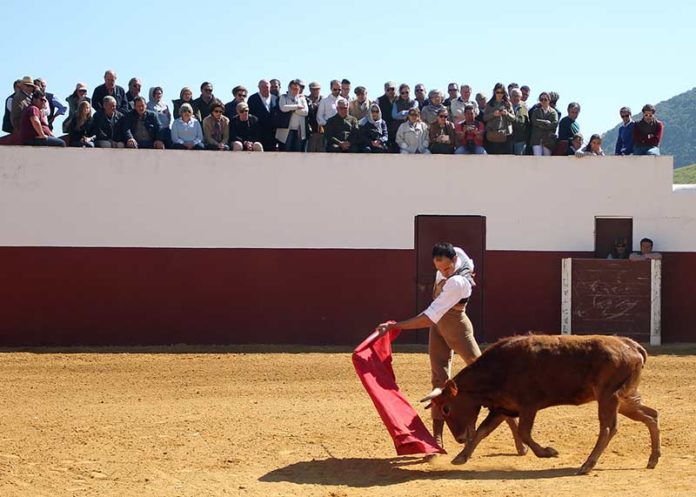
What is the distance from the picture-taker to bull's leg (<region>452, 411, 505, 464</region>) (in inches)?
327

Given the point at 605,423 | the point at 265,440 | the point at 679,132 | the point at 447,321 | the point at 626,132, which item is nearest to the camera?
the point at 605,423

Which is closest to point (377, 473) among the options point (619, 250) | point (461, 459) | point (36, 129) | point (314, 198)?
point (461, 459)

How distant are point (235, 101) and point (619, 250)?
19.3 ft

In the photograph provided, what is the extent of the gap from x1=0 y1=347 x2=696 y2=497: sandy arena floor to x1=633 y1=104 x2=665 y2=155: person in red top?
149 inches

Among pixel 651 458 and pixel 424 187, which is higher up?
pixel 424 187

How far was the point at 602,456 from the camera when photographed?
8.73 meters

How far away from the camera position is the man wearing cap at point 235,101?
15914 mm

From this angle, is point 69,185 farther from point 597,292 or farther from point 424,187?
point 597,292

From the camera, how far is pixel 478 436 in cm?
835

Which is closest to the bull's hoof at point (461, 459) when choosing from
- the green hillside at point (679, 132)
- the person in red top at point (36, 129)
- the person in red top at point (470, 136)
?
the person in red top at point (470, 136)

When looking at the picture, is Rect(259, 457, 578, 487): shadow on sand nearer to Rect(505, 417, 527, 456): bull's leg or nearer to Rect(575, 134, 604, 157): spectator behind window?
Rect(505, 417, 527, 456): bull's leg

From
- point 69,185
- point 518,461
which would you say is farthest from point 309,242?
point 518,461

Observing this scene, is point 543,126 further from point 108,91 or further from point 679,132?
point 679,132

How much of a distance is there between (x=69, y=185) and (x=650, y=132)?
839 centimetres
